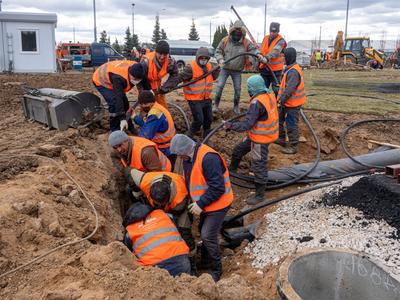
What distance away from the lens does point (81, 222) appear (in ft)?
13.3

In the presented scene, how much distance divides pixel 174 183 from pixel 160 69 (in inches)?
104

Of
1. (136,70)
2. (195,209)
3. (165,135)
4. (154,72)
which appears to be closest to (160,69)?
(154,72)

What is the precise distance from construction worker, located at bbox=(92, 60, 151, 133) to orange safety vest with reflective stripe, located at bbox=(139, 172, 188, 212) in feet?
5.39

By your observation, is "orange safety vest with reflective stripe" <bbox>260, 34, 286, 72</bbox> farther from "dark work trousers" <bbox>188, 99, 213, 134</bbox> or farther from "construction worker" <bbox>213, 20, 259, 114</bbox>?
"dark work trousers" <bbox>188, 99, 213, 134</bbox>

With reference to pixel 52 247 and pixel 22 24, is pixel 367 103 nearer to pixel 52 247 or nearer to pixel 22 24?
pixel 52 247

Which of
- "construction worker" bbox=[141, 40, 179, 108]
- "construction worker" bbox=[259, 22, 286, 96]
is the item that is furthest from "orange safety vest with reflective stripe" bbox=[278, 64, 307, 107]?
"construction worker" bbox=[141, 40, 179, 108]

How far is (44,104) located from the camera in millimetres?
6934

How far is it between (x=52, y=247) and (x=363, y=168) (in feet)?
17.3

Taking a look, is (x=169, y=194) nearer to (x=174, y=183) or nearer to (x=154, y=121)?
(x=174, y=183)

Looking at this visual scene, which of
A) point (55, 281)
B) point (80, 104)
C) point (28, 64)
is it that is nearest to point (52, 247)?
point (55, 281)

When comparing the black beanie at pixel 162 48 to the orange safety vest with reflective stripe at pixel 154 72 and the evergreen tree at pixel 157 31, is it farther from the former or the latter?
the evergreen tree at pixel 157 31

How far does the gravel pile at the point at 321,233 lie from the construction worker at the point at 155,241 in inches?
37.8

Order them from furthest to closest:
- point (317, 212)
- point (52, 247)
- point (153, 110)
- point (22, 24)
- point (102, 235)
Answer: point (22, 24)
point (153, 110)
point (317, 212)
point (102, 235)
point (52, 247)

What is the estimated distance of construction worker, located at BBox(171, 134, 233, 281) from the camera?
14.3 feet
